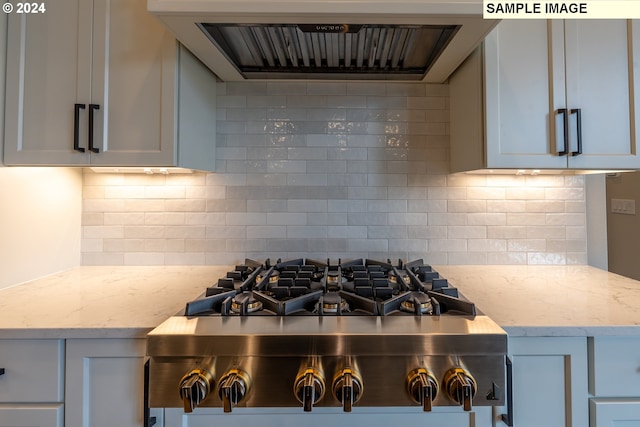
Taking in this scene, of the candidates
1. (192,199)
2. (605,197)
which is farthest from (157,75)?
(605,197)

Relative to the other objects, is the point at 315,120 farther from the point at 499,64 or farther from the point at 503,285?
the point at 503,285

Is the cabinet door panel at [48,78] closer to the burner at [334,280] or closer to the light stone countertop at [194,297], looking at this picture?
the light stone countertop at [194,297]

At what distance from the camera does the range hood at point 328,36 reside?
1068 mm

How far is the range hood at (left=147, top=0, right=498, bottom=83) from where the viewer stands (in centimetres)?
107

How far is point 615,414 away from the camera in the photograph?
3.16 ft

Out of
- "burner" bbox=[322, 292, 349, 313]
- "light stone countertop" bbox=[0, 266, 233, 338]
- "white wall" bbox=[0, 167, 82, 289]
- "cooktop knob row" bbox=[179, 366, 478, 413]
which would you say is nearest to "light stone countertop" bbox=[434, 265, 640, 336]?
"cooktop knob row" bbox=[179, 366, 478, 413]

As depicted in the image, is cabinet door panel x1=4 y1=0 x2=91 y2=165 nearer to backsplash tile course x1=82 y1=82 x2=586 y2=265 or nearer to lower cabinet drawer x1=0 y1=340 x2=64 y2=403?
backsplash tile course x1=82 y1=82 x2=586 y2=265

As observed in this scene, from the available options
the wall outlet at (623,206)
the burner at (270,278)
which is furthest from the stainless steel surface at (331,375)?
the wall outlet at (623,206)

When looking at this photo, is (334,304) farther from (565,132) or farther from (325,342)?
(565,132)

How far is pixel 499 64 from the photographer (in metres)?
1.32

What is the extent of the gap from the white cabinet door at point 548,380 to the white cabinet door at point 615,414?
0.08 feet

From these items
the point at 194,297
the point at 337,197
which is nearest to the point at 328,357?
the point at 194,297

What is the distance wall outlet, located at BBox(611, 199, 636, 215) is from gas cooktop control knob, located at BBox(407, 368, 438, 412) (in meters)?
1.40

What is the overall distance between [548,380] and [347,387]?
603 mm
